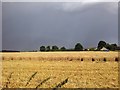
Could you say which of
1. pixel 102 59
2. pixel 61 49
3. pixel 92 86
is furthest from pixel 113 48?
pixel 92 86

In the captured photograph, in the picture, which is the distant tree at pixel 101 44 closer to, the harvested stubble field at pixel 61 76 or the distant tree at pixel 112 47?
the distant tree at pixel 112 47

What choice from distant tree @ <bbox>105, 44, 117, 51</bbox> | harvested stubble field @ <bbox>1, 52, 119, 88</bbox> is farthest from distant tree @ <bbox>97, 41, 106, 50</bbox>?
harvested stubble field @ <bbox>1, 52, 119, 88</bbox>

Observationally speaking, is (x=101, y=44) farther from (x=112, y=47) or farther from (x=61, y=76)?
(x=61, y=76)

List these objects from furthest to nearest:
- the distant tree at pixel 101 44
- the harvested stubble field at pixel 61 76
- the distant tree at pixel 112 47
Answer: the distant tree at pixel 101 44 < the distant tree at pixel 112 47 < the harvested stubble field at pixel 61 76

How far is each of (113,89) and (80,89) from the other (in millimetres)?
1362

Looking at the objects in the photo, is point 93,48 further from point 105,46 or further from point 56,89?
point 56,89

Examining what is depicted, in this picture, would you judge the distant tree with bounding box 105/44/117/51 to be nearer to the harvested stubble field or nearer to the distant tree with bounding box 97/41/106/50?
the distant tree with bounding box 97/41/106/50

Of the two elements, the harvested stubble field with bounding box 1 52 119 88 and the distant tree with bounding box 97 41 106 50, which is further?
the distant tree with bounding box 97 41 106 50

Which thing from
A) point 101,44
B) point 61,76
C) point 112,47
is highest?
point 101,44

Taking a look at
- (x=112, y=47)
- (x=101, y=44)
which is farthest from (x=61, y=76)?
(x=101, y=44)

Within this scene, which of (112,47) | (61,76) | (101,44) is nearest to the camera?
(61,76)

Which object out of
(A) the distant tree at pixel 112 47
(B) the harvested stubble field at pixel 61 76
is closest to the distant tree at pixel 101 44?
(A) the distant tree at pixel 112 47

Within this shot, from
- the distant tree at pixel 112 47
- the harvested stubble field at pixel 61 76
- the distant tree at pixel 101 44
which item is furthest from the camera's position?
the distant tree at pixel 101 44

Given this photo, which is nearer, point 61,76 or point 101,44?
point 61,76
